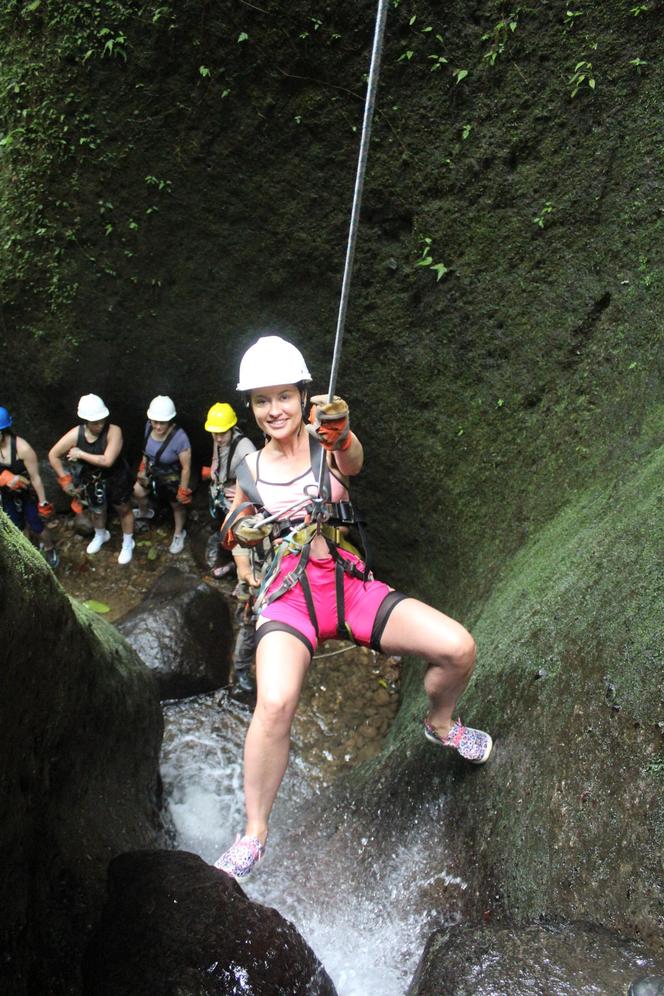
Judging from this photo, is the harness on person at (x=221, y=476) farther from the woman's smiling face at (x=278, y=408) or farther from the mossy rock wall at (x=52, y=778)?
the woman's smiling face at (x=278, y=408)

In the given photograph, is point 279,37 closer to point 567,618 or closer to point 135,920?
point 567,618

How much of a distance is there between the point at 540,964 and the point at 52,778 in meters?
2.01

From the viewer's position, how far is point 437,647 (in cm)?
300

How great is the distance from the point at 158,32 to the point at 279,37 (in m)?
1.09

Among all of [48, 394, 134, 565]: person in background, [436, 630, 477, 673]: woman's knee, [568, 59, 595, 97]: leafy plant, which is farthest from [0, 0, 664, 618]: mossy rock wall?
[436, 630, 477, 673]: woman's knee

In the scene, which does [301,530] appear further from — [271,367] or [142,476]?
[142,476]

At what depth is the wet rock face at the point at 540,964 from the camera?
1966 millimetres

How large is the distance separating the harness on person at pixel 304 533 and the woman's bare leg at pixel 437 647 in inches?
10.4

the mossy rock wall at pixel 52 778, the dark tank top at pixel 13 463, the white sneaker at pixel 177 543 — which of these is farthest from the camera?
the white sneaker at pixel 177 543

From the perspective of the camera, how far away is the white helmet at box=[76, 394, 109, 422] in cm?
729

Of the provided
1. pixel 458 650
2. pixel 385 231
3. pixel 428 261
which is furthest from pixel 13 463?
pixel 458 650

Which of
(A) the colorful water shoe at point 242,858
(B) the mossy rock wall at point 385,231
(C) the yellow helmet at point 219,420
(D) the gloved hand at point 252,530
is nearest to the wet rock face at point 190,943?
(A) the colorful water shoe at point 242,858

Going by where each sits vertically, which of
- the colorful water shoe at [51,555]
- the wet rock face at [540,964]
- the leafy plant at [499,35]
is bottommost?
the wet rock face at [540,964]

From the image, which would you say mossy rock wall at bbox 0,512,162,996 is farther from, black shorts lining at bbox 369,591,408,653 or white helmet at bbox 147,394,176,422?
white helmet at bbox 147,394,176,422
